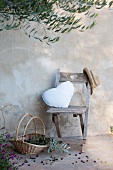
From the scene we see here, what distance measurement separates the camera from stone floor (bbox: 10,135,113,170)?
3506 millimetres

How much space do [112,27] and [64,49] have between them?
84cm

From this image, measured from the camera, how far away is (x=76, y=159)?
3.76 m

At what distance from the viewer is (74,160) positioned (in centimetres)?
372

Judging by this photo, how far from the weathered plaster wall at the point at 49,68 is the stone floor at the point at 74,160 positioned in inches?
16.9

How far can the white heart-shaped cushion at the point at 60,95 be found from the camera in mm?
4039

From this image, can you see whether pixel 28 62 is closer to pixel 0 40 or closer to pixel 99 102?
pixel 0 40

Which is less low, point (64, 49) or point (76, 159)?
point (64, 49)

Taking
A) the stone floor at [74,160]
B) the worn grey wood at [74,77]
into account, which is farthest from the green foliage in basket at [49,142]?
the worn grey wood at [74,77]

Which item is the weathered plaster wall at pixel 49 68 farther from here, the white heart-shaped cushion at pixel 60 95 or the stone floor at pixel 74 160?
the stone floor at pixel 74 160

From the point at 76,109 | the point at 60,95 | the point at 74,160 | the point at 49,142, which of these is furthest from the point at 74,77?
the point at 74,160

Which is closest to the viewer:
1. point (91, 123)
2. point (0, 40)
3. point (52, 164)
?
point (52, 164)

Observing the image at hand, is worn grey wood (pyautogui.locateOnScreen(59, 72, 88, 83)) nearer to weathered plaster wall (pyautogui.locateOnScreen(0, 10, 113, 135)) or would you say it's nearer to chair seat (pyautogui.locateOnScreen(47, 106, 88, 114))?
weathered plaster wall (pyautogui.locateOnScreen(0, 10, 113, 135))

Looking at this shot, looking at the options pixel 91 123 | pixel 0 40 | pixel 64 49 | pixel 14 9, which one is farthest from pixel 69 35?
pixel 14 9

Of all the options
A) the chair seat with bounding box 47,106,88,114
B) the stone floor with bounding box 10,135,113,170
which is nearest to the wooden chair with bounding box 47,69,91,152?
the chair seat with bounding box 47,106,88,114
